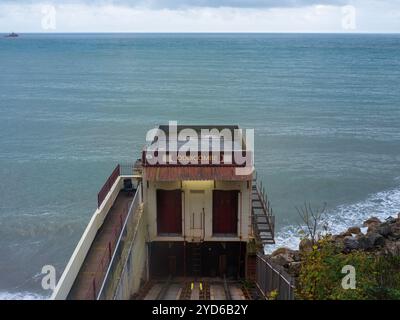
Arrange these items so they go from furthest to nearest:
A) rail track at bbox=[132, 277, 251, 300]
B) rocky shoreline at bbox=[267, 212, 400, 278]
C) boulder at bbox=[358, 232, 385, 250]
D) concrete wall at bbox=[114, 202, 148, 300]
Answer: boulder at bbox=[358, 232, 385, 250]
rocky shoreline at bbox=[267, 212, 400, 278]
rail track at bbox=[132, 277, 251, 300]
concrete wall at bbox=[114, 202, 148, 300]

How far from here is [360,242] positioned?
32.6 metres

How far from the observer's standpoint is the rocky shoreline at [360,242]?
2909 cm

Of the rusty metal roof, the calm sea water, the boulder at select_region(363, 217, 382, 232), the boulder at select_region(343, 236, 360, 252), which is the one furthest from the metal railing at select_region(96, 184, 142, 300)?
the boulder at select_region(363, 217, 382, 232)

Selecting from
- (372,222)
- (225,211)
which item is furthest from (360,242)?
(225,211)

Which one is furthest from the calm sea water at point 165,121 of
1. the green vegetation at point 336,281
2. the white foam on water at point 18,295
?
the green vegetation at point 336,281

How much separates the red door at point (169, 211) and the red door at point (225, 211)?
1.73m

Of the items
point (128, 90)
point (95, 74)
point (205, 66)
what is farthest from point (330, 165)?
point (205, 66)

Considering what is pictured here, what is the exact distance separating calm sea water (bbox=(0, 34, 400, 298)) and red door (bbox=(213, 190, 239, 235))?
12552 mm

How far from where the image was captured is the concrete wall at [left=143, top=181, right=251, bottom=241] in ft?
78.9

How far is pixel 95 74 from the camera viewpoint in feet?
463

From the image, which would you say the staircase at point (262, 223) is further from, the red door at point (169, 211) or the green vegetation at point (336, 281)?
the green vegetation at point (336, 281)

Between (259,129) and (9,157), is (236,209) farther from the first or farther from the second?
(259,129)

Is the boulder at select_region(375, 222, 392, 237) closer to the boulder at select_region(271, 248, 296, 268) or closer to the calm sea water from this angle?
the calm sea water

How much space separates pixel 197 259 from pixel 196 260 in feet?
0.24
